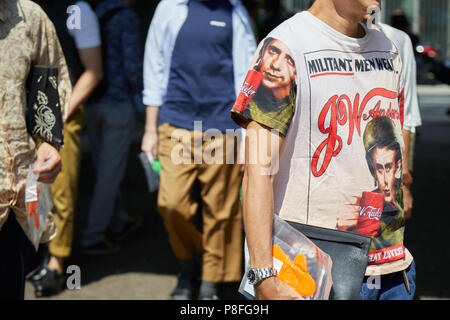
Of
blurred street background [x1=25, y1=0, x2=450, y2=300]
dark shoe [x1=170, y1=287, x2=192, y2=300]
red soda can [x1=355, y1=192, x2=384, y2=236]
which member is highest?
red soda can [x1=355, y1=192, x2=384, y2=236]

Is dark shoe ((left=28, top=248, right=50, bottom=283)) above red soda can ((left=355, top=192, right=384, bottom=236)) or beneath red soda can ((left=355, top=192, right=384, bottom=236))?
beneath

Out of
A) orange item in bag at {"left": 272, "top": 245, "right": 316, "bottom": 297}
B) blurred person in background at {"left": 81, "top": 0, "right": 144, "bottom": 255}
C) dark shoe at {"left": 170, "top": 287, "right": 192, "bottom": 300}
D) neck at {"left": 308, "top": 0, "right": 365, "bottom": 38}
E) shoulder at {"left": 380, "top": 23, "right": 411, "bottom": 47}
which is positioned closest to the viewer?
orange item in bag at {"left": 272, "top": 245, "right": 316, "bottom": 297}

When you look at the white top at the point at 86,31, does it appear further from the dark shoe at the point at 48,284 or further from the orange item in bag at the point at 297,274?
the orange item in bag at the point at 297,274

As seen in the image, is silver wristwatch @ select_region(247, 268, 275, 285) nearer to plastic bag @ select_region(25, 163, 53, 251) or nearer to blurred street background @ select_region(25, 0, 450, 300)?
plastic bag @ select_region(25, 163, 53, 251)

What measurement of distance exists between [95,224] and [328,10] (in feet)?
12.9

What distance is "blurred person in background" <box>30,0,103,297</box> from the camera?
505 centimetres

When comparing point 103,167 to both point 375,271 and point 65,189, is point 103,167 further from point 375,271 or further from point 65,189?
point 375,271

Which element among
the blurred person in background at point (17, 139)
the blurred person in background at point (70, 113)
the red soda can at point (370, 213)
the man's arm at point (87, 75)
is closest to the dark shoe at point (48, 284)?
the blurred person in background at point (70, 113)

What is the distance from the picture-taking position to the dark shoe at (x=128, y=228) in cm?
649

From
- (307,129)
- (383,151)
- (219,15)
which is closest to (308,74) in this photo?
(307,129)

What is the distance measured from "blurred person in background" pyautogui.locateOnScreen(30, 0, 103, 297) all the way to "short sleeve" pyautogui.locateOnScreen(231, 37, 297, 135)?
2.90m

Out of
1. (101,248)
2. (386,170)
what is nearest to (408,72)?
(386,170)

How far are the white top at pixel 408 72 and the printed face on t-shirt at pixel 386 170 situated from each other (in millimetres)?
1304

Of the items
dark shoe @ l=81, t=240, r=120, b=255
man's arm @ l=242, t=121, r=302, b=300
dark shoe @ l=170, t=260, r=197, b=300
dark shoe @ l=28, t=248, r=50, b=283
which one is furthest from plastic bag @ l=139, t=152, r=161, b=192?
man's arm @ l=242, t=121, r=302, b=300
